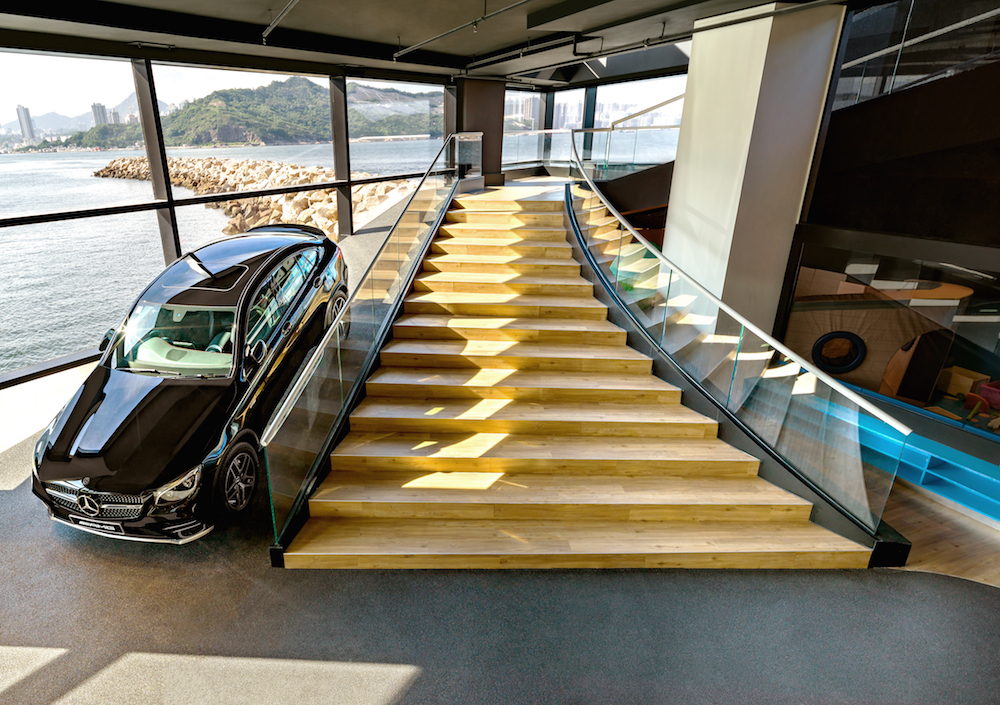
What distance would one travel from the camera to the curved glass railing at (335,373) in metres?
3.73

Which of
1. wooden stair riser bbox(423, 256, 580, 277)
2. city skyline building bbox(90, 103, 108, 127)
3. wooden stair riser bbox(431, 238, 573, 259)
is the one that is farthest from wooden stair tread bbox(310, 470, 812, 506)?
city skyline building bbox(90, 103, 108, 127)

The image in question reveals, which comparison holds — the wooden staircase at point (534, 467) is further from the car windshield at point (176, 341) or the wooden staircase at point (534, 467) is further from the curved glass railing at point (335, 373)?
the car windshield at point (176, 341)

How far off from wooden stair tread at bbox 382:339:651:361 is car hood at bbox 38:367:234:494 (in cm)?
188

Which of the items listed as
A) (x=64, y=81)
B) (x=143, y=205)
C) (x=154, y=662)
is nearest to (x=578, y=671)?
(x=154, y=662)

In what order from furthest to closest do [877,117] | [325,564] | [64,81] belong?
[64,81], [877,117], [325,564]

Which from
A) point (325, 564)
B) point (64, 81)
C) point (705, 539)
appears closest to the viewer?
point (325, 564)

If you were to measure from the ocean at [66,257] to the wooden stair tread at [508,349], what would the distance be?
81.4ft

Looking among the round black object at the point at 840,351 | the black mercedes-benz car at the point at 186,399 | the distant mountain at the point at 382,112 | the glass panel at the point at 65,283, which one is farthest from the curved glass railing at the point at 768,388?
the distant mountain at the point at 382,112

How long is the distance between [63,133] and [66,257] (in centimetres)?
899

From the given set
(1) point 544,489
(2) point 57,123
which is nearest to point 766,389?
(1) point 544,489

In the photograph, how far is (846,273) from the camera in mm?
6184

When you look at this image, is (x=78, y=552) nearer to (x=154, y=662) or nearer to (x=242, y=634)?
(x=154, y=662)

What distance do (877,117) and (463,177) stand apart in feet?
19.8

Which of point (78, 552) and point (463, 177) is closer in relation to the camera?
point (78, 552)
